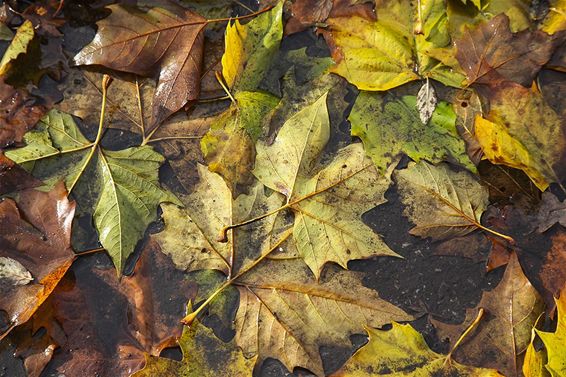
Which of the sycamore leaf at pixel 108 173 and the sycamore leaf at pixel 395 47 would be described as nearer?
the sycamore leaf at pixel 108 173

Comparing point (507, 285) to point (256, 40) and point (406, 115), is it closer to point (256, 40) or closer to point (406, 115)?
point (406, 115)

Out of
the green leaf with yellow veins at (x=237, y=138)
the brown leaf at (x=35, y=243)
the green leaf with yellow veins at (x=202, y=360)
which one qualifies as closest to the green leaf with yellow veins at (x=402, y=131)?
the green leaf with yellow veins at (x=237, y=138)

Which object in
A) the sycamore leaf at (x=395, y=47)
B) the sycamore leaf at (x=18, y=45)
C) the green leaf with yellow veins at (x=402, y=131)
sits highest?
the sycamore leaf at (x=395, y=47)

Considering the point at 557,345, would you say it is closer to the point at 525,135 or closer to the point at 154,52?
the point at 525,135

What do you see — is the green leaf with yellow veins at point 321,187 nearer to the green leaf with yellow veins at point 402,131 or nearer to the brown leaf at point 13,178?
the green leaf with yellow veins at point 402,131

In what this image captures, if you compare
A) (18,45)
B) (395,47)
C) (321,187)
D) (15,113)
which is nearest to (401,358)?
(321,187)

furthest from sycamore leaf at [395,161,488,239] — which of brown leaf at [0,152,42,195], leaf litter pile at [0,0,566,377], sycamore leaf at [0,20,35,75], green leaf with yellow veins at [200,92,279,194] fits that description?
sycamore leaf at [0,20,35,75]
